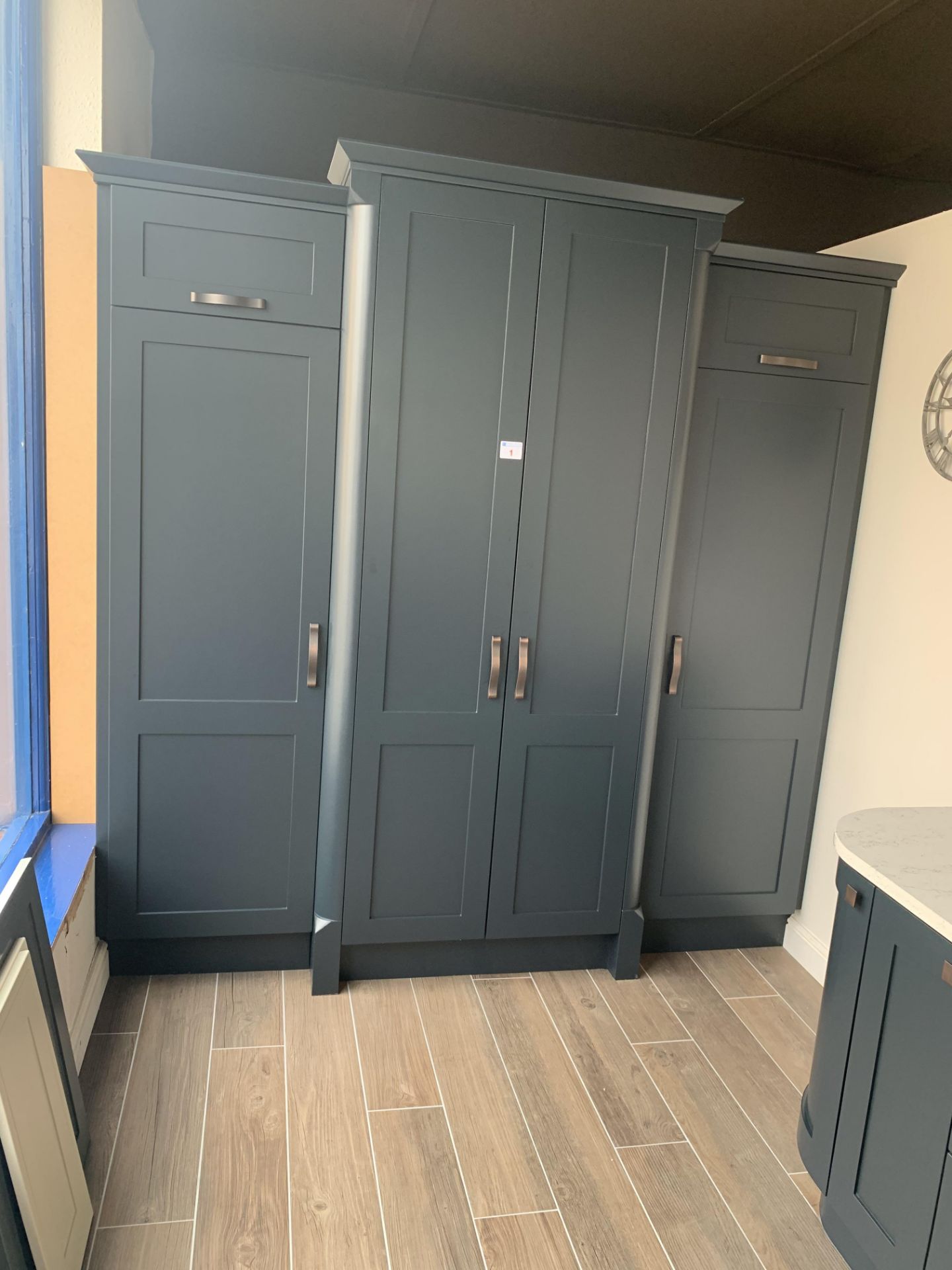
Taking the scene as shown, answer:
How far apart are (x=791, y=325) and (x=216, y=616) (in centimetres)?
191

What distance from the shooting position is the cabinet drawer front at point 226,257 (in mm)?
2293

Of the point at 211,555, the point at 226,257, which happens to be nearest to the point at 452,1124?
the point at 211,555

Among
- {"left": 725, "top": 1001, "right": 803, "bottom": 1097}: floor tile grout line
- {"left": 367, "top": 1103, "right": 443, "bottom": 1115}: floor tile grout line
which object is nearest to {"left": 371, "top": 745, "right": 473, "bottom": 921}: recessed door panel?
{"left": 367, "top": 1103, "right": 443, "bottom": 1115}: floor tile grout line

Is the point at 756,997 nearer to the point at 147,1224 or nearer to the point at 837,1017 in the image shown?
the point at 837,1017

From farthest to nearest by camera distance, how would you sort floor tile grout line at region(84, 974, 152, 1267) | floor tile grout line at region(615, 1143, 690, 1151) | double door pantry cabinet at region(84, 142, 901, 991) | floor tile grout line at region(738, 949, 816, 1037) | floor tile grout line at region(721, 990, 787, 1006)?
floor tile grout line at region(721, 990, 787, 1006) < floor tile grout line at region(738, 949, 816, 1037) < double door pantry cabinet at region(84, 142, 901, 991) < floor tile grout line at region(615, 1143, 690, 1151) < floor tile grout line at region(84, 974, 152, 1267)

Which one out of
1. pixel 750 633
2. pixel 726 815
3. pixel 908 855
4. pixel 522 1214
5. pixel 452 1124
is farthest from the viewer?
pixel 726 815

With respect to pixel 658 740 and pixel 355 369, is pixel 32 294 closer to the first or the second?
pixel 355 369

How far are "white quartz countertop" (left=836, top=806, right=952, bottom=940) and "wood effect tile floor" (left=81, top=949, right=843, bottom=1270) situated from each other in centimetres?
87

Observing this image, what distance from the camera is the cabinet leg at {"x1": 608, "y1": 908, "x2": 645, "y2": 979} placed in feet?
9.41

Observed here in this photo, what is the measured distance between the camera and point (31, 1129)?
1515mm

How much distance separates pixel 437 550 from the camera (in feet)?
8.36

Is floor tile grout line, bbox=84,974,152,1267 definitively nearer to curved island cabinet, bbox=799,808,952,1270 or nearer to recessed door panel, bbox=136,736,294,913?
recessed door panel, bbox=136,736,294,913

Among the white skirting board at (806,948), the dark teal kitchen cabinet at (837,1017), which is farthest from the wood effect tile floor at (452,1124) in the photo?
the dark teal kitchen cabinet at (837,1017)

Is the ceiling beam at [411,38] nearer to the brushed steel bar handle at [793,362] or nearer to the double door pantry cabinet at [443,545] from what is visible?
the double door pantry cabinet at [443,545]
